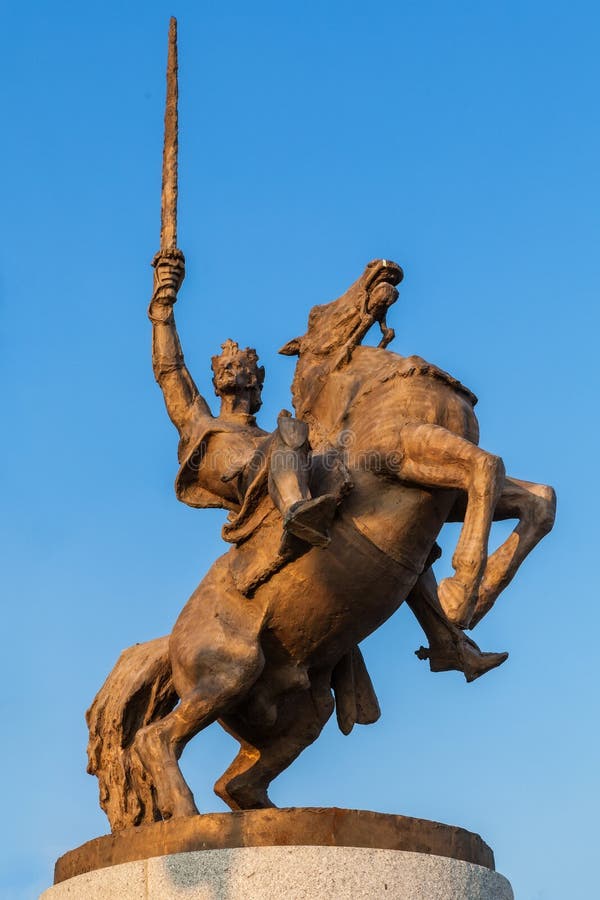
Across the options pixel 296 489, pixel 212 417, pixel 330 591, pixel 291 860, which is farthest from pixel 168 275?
pixel 291 860

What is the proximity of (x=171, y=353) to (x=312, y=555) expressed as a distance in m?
1.84

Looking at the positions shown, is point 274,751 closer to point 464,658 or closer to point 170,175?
point 464,658

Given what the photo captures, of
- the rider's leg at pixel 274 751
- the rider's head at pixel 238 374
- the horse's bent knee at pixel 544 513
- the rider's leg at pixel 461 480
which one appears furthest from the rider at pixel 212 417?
the horse's bent knee at pixel 544 513

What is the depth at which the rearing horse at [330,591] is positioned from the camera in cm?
848

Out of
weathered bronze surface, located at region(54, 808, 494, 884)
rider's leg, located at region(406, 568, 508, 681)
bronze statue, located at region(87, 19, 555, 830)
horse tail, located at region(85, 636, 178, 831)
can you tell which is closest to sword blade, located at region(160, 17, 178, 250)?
bronze statue, located at region(87, 19, 555, 830)

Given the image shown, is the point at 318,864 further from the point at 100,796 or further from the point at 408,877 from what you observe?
the point at 100,796

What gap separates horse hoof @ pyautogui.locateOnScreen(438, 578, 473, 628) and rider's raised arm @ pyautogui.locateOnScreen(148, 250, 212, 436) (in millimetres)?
2170

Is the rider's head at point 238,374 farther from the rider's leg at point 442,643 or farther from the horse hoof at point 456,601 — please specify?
the horse hoof at point 456,601

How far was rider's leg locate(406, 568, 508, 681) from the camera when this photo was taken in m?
9.05

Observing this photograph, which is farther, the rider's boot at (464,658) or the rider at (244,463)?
the rider's boot at (464,658)

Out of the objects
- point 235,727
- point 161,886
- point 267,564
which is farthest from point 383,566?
point 161,886

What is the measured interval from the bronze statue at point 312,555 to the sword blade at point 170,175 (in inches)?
1.0

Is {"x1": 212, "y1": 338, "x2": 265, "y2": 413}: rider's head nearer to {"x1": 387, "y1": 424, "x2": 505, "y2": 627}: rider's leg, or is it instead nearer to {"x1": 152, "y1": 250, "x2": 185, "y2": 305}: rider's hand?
{"x1": 152, "y1": 250, "x2": 185, "y2": 305}: rider's hand

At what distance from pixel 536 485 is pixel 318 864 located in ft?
8.55
